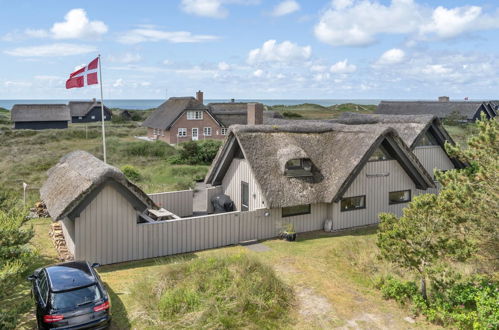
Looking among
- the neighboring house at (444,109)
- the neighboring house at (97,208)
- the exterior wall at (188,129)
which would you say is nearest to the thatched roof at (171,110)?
the exterior wall at (188,129)

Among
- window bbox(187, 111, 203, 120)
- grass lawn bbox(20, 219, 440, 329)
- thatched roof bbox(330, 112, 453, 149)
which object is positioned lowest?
grass lawn bbox(20, 219, 440, 329)

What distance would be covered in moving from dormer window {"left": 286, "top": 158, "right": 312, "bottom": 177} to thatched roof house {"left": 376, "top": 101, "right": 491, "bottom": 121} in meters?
53.9

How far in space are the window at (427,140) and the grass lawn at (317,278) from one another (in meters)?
8.53

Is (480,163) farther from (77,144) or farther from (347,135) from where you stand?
(77,144)

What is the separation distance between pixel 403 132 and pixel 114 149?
1362 inches

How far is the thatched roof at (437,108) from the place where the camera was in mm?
67938

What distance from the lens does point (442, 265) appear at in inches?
517

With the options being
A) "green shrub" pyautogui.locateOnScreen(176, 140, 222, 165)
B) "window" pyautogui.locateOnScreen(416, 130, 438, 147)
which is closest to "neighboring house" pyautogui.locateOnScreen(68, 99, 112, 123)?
"green shrub" pyautogui.locateOnScreen(176, 140, 222, 165)

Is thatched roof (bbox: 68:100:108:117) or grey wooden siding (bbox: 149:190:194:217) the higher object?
thatched roof (bbox: 68:100:108:117)

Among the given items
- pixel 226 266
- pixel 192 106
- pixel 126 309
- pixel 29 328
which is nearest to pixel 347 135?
pixel 226 266

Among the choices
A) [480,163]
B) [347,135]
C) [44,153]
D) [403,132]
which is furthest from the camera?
[44,153]

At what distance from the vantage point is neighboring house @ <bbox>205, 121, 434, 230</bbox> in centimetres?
2089

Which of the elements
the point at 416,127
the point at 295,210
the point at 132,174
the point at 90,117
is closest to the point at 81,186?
the point at 295,210

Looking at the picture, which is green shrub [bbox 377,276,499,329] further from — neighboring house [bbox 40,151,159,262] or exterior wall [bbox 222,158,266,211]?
neighboring house [bbox 40,151,159,262]
